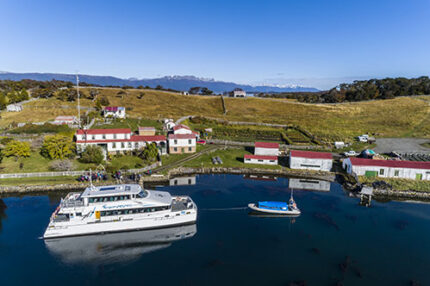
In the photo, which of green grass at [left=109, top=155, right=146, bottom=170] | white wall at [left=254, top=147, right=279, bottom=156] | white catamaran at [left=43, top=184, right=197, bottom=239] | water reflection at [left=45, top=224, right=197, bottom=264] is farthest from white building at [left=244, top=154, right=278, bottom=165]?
water reflection at [left=45, top=224, right=197, bottom=264]

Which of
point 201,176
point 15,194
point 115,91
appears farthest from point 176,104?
point 15,194

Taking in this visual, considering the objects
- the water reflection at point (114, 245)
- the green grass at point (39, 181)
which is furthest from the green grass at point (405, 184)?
the green grass at point (39, 181)

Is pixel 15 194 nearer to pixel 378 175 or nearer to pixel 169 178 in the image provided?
pixel 169 178

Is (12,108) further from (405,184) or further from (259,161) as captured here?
(405,184)

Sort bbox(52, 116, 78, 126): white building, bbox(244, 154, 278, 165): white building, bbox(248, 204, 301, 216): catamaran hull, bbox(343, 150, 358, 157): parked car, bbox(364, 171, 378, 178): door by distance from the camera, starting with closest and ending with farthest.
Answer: bbox(248, 204, 301, 216): catamaran hull < bbox(364, 171, 378, 178): door < bbox(244, 154, 278, 165): white building < bbox(343, 150, 358, 157): parked car < bbox(52, 116, 78, 126): white building

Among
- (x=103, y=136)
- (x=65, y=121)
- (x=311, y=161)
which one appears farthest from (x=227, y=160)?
(x=65, y=121)

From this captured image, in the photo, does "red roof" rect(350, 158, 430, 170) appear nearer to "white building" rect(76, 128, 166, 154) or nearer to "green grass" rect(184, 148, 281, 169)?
"green grass" rect(184, 148, 281, 169)

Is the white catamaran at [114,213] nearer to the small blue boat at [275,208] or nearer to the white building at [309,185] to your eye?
the small blue boat at [275,208]
